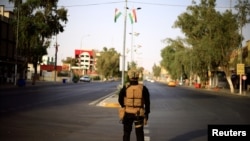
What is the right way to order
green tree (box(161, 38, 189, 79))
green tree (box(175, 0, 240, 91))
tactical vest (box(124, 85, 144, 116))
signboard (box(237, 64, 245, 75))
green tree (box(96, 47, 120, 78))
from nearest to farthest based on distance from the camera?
tactical vest (box(124, 85, 144, 116)) → signboard (box(237, 64, 245, 75)) → green tree (box(175, 0, 240, 91)) → green tree (box(161, 38, 189, 79)) → green tree (box(96, 47, 120, 78))

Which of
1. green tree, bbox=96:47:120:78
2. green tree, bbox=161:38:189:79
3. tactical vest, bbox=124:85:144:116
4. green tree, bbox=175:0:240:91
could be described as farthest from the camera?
green tree, bbox=96:47:120:78

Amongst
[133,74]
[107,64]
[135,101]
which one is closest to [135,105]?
[135,101]

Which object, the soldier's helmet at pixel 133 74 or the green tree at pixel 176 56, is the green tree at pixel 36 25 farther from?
the soldier's helmet at pixel 133 74

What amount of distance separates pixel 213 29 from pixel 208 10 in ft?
25.4

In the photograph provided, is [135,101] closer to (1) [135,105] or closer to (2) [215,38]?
(1) [135,105]

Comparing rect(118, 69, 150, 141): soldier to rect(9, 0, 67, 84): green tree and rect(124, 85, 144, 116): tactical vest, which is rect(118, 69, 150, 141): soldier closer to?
rect(124, 85, 144, 116): tactical vest

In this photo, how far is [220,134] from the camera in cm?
783

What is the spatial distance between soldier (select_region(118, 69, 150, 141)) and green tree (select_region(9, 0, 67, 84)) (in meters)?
52.0

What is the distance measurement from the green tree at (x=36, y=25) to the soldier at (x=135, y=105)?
2049 inches

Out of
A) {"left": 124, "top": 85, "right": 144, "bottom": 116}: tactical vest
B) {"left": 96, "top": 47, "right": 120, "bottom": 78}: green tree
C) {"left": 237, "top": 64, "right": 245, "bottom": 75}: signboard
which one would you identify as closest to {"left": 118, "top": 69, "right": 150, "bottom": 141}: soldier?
{"left": 124, "top": 85, "right": 144, "bottom": 116}: tactical vest

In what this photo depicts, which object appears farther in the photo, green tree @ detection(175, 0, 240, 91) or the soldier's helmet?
green tree @ detection(175, 0, 240, 91)

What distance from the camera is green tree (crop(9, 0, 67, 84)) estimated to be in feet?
196

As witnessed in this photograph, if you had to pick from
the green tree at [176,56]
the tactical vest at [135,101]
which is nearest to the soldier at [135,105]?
the tactical vest at [135,101]

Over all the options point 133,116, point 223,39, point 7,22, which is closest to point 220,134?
point 133,116
